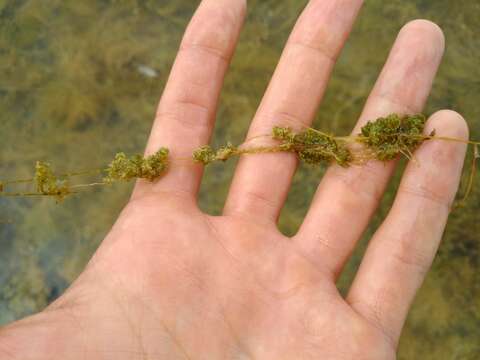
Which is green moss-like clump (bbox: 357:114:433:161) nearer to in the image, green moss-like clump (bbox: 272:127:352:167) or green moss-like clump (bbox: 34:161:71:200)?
green moss-like clump (bbox: 272:127:352:167)

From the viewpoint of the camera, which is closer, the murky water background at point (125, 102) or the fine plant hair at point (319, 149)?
the fine plant hair at point (319, 149)

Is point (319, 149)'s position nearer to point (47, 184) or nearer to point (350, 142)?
point (350, 142)

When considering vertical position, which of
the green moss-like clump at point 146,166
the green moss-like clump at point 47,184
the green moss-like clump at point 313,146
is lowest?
the green moss-like clump at point 47,184

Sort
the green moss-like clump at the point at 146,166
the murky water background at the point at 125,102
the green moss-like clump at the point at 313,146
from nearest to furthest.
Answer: the green moss-like clump at the point at 146,166, the green moss-like clump at the point at 313,146, the murky water background at the point at 125,102

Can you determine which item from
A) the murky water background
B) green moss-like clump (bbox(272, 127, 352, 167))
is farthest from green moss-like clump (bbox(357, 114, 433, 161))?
the murky water background

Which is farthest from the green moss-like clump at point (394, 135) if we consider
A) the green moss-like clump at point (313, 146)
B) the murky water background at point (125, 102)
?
the murky water background at point (125, 102)

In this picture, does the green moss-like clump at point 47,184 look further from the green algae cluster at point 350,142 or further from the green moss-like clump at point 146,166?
the green algae cluster at point 350,142

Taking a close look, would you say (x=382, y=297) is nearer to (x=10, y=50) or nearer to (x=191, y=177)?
(x=191, y=177)
